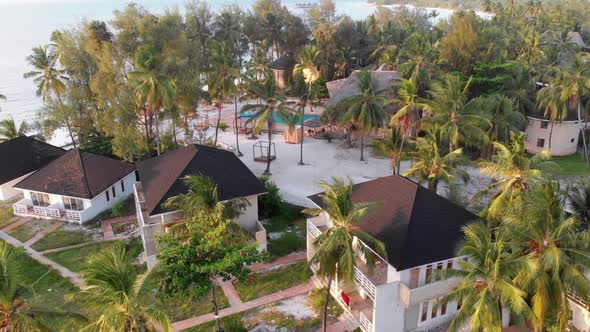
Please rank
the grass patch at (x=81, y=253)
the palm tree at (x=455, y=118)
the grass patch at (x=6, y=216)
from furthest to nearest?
1. the grass patch at (x=6, y=216)
2. the palm tree at (x=455, y=118)
3. the grass patch at (x=81, y=253)

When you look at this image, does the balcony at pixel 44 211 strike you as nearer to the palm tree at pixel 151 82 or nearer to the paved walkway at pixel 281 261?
the palm tree at pixel 151 82

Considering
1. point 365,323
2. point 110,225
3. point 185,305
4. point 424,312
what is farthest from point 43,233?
point 424,312

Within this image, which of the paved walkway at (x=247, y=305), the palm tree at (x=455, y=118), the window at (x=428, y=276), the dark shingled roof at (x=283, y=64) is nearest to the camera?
the window at (x=428, y=276)

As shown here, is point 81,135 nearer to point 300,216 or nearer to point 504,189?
point 300,216

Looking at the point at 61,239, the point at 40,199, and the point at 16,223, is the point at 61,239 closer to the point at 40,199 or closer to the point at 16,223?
the point at 16,223

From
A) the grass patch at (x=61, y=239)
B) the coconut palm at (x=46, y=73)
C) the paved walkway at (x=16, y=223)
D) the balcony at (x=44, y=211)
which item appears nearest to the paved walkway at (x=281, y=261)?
the grass patch at (x=61, y=239)
